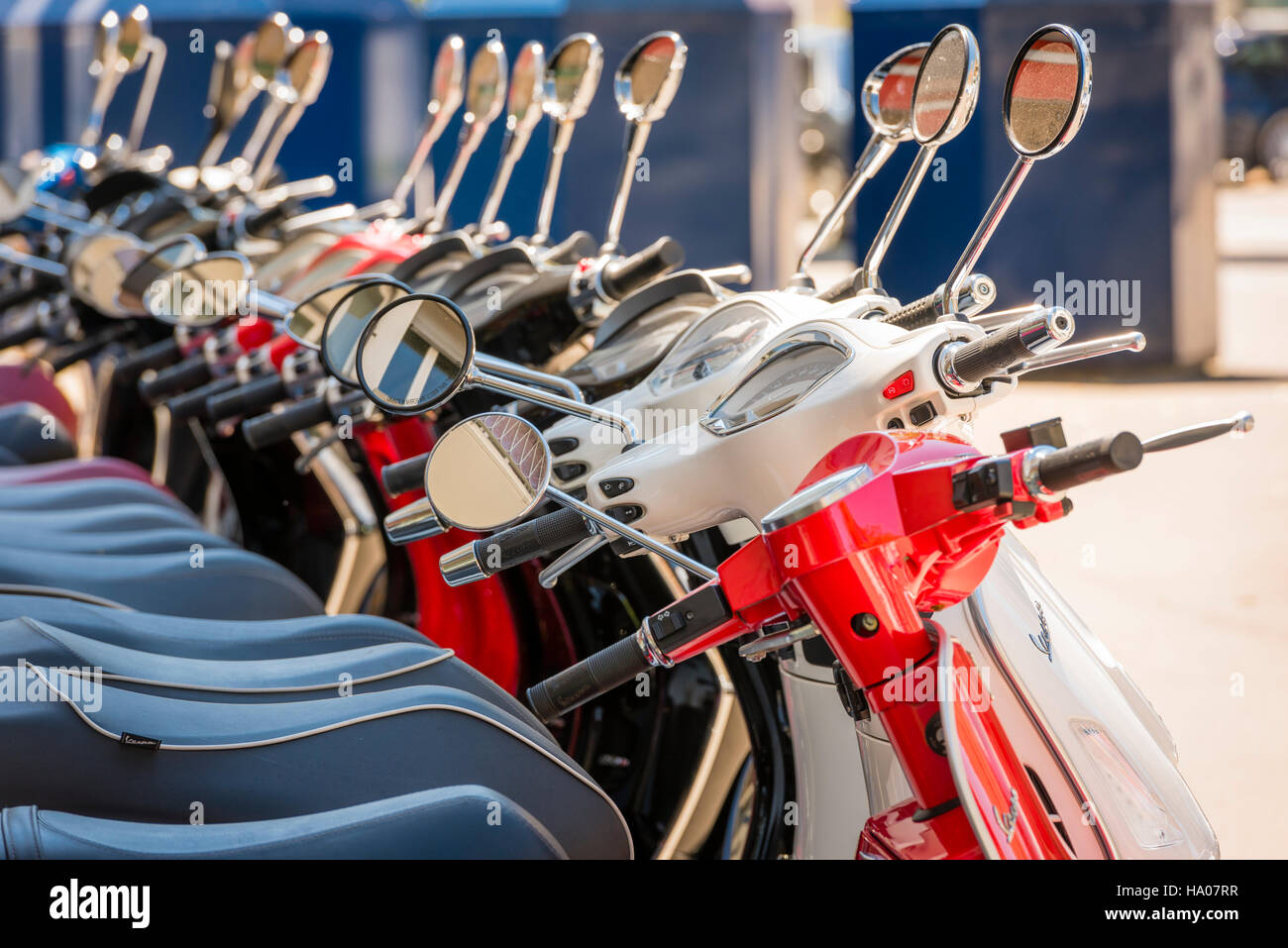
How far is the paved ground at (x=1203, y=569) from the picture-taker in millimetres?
2918

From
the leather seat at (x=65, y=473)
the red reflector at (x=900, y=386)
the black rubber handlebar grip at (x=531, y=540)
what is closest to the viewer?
the red reflector at (x=900, y=386)

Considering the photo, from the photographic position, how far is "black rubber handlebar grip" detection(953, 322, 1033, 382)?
113cm

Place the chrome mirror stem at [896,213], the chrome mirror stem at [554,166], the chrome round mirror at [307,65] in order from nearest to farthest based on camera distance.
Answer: the chrome mirror stem at [896,213] < the chrome mirror stem at [554,166] < the chrome round mirror at [307,65]

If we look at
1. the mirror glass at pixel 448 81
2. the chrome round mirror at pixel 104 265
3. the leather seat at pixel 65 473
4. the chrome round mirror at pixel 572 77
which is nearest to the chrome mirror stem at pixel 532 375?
the chrome round mirror at pixel 572 77

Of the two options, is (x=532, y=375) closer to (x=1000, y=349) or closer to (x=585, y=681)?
(x=585, y=681)

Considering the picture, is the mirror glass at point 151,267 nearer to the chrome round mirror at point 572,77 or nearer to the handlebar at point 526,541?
the chrome round mirror at point 572,77

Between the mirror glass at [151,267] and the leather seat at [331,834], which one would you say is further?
the mirror glass at [151,267]

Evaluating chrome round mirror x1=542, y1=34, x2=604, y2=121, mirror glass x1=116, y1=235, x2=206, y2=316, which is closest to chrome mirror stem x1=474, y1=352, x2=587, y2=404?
chrome round mirror x1=542, y1=34, x2=604, y2=121

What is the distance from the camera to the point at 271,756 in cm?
142

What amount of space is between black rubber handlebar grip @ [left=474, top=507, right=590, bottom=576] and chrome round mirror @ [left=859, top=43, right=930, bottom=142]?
63 cm

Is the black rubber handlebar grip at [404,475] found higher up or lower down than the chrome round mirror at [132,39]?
lower down

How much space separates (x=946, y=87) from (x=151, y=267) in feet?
4.92

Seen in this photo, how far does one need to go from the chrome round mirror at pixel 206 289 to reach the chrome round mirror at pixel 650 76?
63cm

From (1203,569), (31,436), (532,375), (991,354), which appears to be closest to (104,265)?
(31,436)
